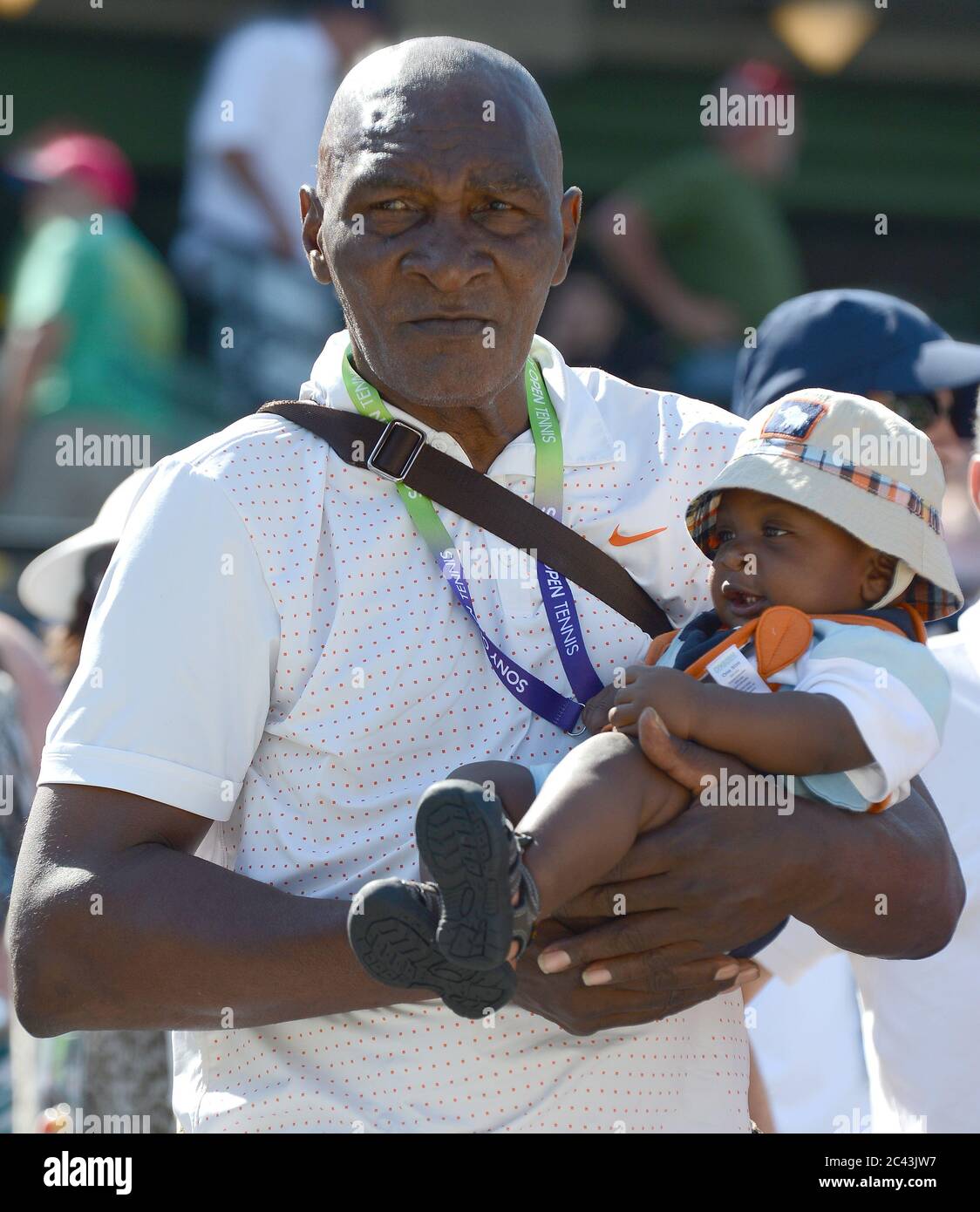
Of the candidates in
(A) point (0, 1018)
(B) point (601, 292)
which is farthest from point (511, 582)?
(B) point (601, 292)

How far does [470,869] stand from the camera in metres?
2.18

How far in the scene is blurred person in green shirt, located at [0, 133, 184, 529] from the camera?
7047 mm

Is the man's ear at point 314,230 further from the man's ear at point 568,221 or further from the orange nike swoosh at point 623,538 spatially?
the orange nike swoosh at point 623,538

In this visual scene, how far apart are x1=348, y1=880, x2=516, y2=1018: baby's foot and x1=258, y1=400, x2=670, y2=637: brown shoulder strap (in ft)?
2.34

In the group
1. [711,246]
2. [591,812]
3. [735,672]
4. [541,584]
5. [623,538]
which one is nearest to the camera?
[591,812]

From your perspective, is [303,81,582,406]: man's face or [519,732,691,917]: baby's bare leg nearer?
[519,732,691,917]: baby's bare leg

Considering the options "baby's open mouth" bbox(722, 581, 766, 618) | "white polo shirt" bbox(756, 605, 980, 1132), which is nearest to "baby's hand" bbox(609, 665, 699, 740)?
"baby's open mouth" bbox(722, 581, 766, 618)

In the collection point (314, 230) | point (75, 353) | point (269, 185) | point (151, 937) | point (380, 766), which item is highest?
point (269, 185)

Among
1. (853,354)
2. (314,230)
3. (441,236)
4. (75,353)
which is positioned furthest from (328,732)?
(75,353)

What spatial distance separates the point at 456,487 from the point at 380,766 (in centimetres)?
44

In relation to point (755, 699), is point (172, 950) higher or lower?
lower

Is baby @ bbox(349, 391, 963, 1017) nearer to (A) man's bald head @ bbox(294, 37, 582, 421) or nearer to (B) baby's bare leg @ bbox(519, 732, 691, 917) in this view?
(B) baby's bare leg @ bbox(519, 732, 691, 917)

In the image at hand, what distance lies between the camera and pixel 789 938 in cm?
288

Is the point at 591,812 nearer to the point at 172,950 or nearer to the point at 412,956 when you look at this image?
the point at 412,956
